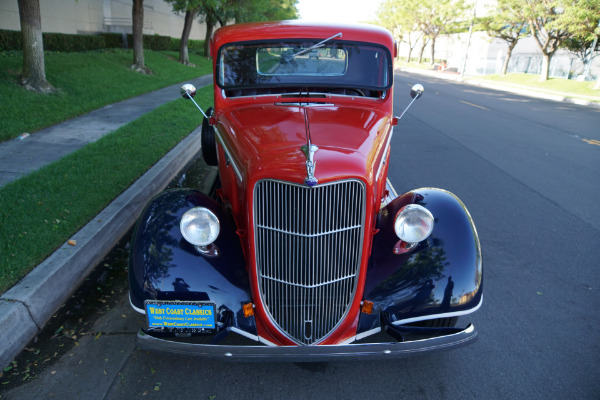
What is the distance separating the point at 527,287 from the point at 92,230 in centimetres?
→ 387

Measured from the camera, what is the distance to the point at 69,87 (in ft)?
32.0

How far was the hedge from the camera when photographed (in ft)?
43.4

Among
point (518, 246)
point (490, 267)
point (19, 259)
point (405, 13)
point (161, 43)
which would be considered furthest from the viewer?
point (405, 13)

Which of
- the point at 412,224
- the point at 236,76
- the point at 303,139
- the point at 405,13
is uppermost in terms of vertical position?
the point at 405,13

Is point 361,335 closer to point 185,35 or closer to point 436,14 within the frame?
point 185,35

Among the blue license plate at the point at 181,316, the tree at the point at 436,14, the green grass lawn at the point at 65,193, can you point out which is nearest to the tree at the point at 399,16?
the tree at the point at 436,14

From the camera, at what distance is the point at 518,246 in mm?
4227

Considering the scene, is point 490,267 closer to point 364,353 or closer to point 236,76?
point 364,353

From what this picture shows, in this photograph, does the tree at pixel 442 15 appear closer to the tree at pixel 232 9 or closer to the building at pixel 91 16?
the tree at pixel 232 9

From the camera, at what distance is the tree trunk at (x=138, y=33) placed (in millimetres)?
14148

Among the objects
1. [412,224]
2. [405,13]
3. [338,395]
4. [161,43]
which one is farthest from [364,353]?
[405,13]

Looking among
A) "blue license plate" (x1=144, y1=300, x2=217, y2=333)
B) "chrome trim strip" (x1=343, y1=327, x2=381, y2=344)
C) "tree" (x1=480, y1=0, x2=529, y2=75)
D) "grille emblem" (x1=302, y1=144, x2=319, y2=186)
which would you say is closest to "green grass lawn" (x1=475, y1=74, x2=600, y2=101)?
"tree" (x1=480, y1=0, x2=529, y2=75)

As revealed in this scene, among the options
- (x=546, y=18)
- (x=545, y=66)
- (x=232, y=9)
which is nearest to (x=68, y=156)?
(x=232, y=9)

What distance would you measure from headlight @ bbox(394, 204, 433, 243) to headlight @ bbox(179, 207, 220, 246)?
3.57 feet
